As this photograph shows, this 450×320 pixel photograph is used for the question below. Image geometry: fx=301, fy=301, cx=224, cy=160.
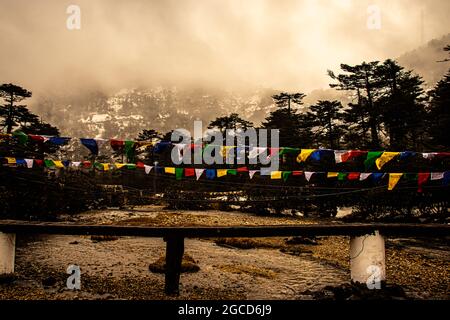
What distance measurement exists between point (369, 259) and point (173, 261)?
463 cm

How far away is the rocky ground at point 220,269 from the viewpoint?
7598 mm

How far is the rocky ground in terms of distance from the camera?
7598 millimetres

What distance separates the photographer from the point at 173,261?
699 cm

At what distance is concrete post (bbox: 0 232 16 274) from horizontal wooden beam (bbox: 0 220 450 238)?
19.0 inches

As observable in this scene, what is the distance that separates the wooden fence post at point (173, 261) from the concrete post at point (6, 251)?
3.98 metres

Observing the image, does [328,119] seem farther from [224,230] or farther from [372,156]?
[224,230]

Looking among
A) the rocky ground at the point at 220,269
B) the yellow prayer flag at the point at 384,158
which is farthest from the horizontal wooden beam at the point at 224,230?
the yellow prayer flag at the point at 384,158

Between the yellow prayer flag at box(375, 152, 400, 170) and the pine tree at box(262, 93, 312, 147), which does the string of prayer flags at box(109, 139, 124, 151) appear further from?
the pine tree at box(262, 93, 312, 147)

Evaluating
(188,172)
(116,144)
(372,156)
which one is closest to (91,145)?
(116,144)

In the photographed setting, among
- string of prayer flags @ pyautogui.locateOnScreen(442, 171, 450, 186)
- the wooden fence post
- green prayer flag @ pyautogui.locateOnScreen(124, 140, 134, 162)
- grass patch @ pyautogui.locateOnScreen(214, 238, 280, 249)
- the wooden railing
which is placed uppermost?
green prayer flag @ pyautogui.locateOnScreen(124, 140, 134, 162)

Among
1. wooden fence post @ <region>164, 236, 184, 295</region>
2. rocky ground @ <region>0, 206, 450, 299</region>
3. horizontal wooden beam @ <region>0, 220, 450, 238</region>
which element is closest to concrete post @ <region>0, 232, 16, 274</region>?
rocky ground @ <region>0, 206, 450, 299</region>

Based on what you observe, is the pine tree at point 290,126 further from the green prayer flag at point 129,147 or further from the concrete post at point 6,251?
the concrete post at point 6,251
